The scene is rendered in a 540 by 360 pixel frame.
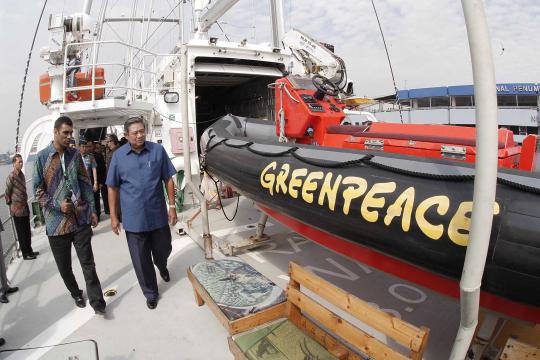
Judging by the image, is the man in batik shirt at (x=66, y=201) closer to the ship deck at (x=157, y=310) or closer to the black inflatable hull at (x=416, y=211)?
the ship deck at (x=157, y=310)

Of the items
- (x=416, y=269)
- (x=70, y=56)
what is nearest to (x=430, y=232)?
(x=416, y=269)

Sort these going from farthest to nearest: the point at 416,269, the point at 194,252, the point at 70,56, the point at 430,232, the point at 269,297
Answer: the point at 70,56
the point at 194,252
the point at 269,297
the point at 416,269
the point at 430,232

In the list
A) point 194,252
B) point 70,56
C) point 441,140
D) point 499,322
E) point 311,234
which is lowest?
point 194,252

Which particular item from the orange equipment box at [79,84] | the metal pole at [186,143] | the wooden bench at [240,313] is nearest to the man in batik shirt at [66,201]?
the wooden bench at [240,313]

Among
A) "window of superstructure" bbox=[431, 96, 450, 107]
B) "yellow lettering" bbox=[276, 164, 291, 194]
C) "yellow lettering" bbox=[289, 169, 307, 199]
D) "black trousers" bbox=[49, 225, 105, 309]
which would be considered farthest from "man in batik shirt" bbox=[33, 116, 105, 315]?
"window of superstructure" bbox=[431, 96, 450, 107]

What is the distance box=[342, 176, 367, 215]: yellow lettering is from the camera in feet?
5.86

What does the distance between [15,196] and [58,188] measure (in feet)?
5.72

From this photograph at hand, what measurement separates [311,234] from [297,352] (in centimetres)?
88

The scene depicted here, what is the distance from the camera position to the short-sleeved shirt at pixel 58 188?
2.39 m

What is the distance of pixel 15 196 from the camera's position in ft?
12.0

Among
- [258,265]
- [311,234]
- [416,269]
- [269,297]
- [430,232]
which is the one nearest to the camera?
[430,232]

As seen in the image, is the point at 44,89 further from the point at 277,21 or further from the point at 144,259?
the point at 144,259

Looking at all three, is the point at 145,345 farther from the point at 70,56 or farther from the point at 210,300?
the point at 70,56

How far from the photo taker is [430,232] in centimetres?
149
